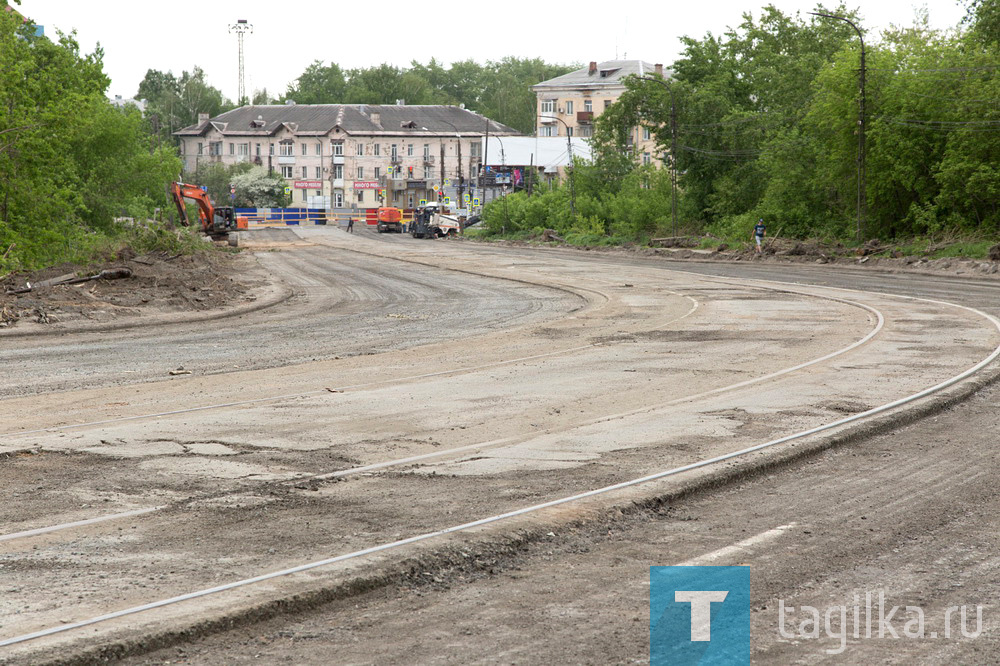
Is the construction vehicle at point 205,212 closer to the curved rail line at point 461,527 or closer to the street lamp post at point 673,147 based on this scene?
the street lamp post at point 673,147

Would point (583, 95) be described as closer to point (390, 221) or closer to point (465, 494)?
point (390, 221)

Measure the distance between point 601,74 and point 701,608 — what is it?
129780 millimetres

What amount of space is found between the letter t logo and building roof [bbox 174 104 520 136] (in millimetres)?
124341

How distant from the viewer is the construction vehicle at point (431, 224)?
8175cm

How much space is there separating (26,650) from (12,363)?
40.6 ft

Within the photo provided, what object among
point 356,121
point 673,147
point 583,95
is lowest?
point 673,147

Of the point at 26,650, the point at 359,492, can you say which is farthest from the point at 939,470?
the point at 26,650

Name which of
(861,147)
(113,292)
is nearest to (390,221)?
(861,147)

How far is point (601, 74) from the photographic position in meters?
130

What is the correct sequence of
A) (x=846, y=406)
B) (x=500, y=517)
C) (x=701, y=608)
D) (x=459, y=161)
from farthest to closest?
(x=459, y=161), (x=846, y=406), (x=500, y=517), (x=701, y=608)

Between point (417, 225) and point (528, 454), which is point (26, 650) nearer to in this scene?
point (528, 454)

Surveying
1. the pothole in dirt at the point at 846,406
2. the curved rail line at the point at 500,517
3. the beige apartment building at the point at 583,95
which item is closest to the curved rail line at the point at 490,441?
the curved rail line at the point at 500,517

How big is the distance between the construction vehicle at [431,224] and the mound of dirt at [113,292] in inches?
2000

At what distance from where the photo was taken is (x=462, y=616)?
532 cm
